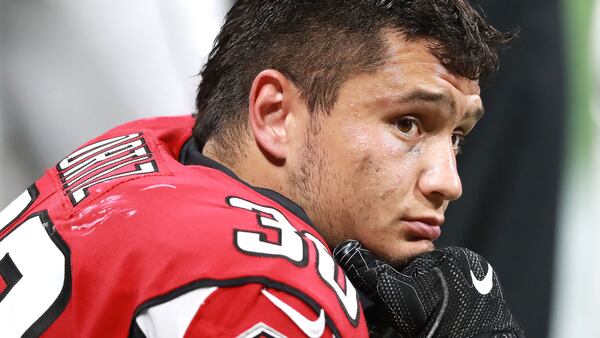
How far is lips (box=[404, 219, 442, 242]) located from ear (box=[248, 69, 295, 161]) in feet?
0.62

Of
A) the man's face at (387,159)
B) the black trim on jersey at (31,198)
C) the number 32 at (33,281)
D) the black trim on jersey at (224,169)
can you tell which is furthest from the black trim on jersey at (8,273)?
the man's face at (387,159)

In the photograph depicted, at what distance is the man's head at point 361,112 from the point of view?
1.20m

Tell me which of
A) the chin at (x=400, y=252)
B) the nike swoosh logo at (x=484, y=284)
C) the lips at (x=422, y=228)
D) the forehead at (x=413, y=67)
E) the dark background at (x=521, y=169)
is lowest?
the dark background at (x=521, y=169)

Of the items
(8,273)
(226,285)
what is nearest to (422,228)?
(226,285)

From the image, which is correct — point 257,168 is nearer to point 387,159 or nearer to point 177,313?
point 387,159

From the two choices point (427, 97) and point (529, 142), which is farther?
point (529, 142)

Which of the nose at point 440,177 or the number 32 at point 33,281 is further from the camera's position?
the nose at point 440,177

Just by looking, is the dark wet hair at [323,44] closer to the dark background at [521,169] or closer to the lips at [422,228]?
the lips at [422,228]

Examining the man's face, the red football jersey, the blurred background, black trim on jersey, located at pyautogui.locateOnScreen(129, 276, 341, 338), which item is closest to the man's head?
the man's face

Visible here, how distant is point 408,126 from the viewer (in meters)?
1.21

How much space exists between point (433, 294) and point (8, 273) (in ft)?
1.54

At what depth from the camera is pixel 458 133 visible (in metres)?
1.31

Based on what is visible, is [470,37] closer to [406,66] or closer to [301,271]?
[406,66]

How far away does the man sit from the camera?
90cm
